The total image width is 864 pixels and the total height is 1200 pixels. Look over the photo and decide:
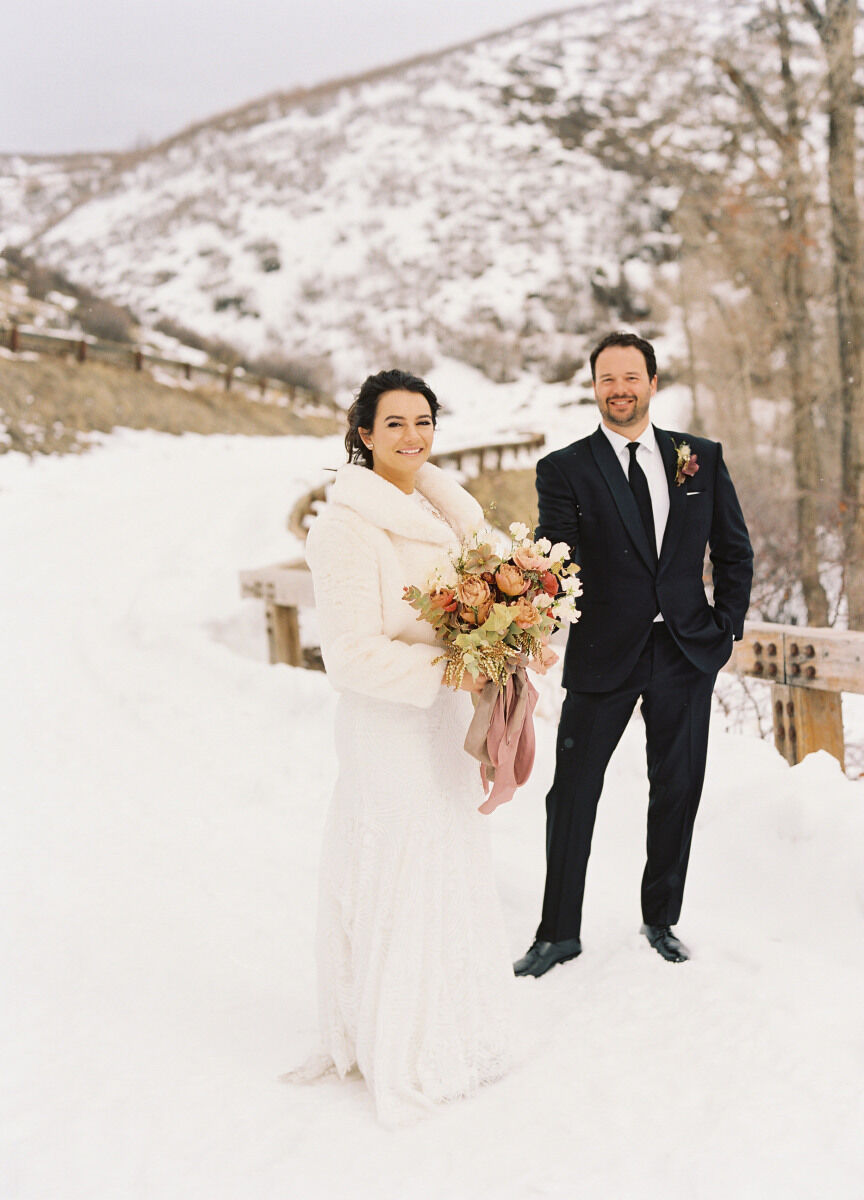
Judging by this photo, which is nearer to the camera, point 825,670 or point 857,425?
point 825,670

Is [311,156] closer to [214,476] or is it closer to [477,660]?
[214,476]

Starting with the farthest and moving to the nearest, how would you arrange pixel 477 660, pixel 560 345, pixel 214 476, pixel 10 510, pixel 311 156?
pixel 311 156
pixel 560 345
pixel 214 476
pixel 10 510
pixel 477 660

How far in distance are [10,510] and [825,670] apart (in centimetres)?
1145

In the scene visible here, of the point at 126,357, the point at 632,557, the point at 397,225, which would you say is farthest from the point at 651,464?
the point at 397,225

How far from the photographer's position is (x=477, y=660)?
2639 millimetres

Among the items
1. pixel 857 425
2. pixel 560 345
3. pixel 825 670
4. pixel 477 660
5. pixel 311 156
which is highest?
pixel 311 156

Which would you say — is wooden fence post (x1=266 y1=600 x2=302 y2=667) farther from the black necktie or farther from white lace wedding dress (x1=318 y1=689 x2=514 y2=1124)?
white lace wedding dress (x1=318 y1=689 x2=514 y2=1124)

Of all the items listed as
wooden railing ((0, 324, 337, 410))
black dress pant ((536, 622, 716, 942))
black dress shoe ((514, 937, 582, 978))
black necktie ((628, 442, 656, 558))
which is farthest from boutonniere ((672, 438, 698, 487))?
wooden railing ((0, 324, 337, 410))

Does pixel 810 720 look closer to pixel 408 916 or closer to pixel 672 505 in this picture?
pixel 672 505

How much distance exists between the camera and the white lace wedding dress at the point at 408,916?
274 centimetres

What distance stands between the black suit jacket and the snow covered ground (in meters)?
1.09

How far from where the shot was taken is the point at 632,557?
3412 mm

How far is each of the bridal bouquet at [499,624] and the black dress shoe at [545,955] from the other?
0.99 m

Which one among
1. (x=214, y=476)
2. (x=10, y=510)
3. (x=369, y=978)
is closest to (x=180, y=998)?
(x=369, y=978)
